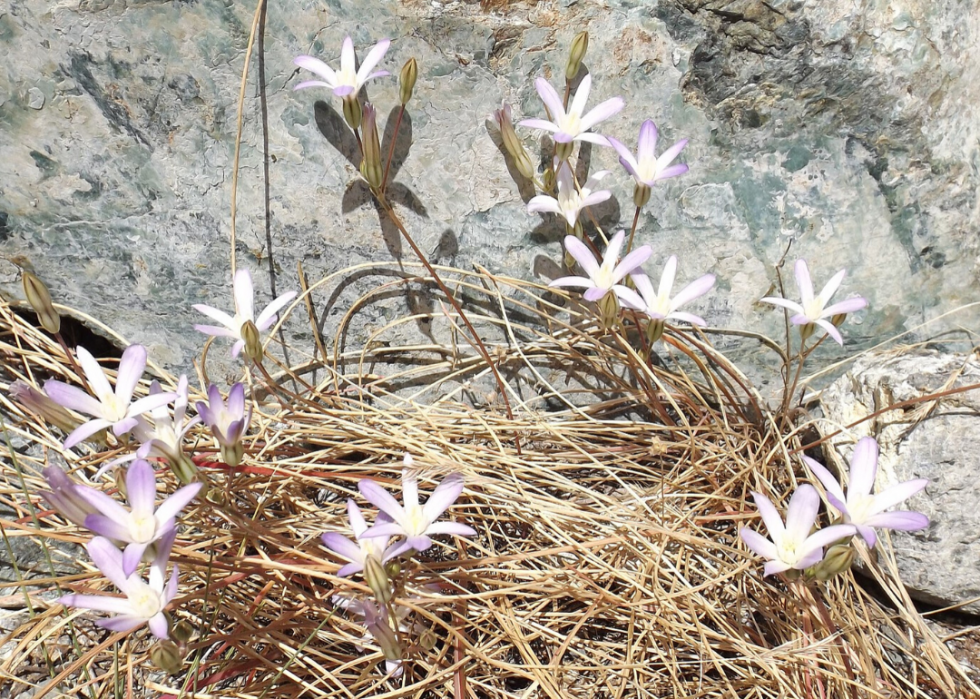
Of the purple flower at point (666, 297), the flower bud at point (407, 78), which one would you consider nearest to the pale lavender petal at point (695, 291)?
the purple flower at point (666, 297)

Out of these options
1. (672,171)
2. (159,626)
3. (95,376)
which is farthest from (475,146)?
(159,626)

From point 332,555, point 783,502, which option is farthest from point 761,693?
point 332,555

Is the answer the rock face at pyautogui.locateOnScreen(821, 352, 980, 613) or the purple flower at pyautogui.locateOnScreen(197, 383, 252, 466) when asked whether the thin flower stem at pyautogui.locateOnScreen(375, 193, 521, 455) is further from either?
the rock face at pyautogui.locateOnScreen(821, 352, 980, 613)

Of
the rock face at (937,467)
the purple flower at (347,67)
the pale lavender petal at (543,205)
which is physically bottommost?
the rock face at (937,467)

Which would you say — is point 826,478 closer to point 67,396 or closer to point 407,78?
point 407,78

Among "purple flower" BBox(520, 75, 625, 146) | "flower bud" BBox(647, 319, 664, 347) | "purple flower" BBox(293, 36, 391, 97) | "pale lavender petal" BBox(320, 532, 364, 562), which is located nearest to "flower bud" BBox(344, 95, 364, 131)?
"purple flower" BBox(293, 36, 391, 97)

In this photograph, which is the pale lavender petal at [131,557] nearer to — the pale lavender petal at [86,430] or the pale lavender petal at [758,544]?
the pale lavender petal at [86,430]
